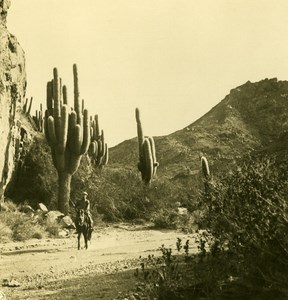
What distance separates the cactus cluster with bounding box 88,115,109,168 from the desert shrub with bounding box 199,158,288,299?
21.4 metres

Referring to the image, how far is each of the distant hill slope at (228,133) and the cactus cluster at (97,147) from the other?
11.8m

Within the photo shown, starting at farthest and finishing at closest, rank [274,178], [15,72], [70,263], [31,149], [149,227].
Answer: [31,149] → [15,72] → [149,227] → [70,263] → [274,178]

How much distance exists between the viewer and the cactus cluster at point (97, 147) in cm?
2822

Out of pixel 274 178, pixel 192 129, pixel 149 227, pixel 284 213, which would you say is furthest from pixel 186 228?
pixel 192 129

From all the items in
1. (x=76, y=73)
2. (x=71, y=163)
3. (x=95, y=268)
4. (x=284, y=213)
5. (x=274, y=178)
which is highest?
(x=76, y=73)

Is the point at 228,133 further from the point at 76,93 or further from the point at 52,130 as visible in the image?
the point at 52,130

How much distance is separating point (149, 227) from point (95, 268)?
10210 millimetres

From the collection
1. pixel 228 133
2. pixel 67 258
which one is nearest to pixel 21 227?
pixel 67 258

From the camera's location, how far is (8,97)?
864 inches

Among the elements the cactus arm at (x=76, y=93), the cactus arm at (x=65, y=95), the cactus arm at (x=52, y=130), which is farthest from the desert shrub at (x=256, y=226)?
the cactus arm at (x=65, y=95)

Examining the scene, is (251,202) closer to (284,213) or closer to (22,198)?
(284,213)

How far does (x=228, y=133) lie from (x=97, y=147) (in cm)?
2089

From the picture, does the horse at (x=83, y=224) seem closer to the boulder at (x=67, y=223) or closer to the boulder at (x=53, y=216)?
the boulder at (x=53, y=216)

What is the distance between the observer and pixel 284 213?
522 cm
